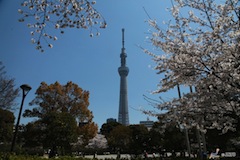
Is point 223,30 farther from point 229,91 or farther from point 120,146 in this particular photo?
point 120,146

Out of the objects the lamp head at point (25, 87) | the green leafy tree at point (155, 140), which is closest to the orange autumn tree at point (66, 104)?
the lamp head at point (25, 87)

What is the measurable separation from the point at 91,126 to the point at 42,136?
18.9 ft

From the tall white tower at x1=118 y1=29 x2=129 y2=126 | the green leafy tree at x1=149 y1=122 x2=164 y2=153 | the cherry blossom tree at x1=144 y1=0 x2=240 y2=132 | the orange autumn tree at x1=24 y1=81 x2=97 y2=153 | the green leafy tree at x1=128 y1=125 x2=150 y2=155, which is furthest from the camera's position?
the tall white tower at x1=118 y1=29 x2=129 y2=126

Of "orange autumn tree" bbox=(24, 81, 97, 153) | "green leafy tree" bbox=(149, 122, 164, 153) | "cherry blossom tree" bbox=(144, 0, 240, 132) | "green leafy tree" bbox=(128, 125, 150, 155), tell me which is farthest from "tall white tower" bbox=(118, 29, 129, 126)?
"cherry blossom tree" bbox=(144, 0, 240, 132)

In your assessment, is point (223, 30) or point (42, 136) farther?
point (42, 136)

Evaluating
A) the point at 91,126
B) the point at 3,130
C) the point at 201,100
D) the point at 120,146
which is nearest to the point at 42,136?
the point at 91,126

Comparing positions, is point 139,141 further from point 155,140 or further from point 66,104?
point 66,104

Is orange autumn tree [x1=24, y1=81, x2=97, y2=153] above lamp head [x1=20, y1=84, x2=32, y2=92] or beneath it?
above

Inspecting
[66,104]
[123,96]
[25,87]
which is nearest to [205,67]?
[25,87]

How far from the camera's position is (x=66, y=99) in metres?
30.4

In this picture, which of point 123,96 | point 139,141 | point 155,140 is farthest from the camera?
point 123,96

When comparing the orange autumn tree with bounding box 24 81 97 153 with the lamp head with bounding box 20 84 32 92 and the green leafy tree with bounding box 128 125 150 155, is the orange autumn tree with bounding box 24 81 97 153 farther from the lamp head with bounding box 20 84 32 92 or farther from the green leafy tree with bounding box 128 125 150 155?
the green leafy tree with bounding box 128 125 150 155

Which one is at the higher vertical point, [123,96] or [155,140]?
[123,96]

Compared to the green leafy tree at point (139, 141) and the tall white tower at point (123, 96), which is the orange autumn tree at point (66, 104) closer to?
the green leafy tree at point (139, 141)
